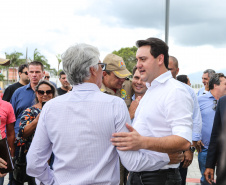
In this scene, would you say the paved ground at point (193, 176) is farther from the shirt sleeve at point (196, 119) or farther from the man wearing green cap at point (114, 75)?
the man wearing green cap at point (114, 75)

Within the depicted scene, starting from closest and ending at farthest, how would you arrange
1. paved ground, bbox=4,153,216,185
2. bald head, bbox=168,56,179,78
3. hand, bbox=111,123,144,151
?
hand, bbox=111,123,144,151 < bald head, bbox=168,56,179,78 < paved ground, bbox=4,153,216,185

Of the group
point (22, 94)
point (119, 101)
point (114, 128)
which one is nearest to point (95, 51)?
point (119, 101)

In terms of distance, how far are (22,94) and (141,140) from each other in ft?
11.0

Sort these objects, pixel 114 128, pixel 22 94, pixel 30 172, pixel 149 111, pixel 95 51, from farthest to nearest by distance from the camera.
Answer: pixel 22 94 → pixel 149 111 → pixel 30 172 → pixel 95 51 → pixel 114 128

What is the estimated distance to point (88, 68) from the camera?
1904 mm

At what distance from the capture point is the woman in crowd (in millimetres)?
3832

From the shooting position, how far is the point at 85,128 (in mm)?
1810

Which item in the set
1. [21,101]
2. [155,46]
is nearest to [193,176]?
[21,101]

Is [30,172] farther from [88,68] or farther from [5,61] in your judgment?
[5,61]

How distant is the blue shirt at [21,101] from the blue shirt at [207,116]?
2.85 metres

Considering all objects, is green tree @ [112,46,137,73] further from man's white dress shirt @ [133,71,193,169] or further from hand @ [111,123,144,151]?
hand @ [111,123,144,151]

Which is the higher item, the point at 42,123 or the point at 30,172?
the point at 42,123

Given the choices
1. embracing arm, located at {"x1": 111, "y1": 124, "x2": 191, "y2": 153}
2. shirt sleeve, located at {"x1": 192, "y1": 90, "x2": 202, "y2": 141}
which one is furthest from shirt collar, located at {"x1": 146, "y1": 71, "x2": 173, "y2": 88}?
shirt sleeve, located at {"x1": 192, "y1": 90, "x2": 202, "y2": 141}

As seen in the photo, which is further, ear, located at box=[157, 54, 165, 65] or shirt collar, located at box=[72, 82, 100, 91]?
ear, located at box=[157, 54, 165, 65]
